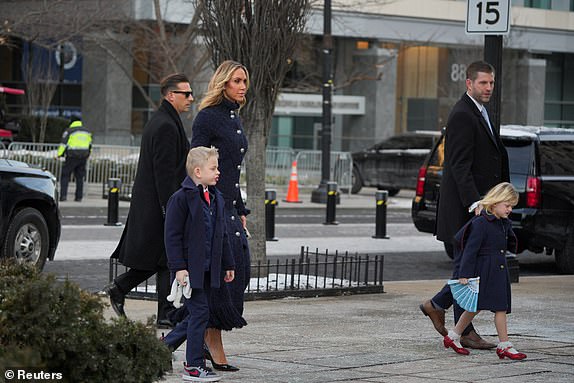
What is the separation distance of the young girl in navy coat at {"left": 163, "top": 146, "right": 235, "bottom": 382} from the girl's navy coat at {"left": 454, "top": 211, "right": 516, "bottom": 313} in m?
2.01

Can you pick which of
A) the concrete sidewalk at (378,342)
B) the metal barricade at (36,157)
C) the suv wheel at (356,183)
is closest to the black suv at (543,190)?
the concrete sidewalk at (378,342)

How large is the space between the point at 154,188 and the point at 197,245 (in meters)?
1.98

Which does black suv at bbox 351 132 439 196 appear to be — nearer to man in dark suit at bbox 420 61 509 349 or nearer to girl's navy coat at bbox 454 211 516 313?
man in dark suit at bbox 420 61 509 349

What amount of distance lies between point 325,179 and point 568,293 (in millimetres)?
16768

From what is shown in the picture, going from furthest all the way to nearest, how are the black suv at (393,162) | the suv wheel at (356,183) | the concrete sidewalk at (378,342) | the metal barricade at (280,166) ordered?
the suv wheel at (356,183)
the metal barricade at (280,166)
the black suv at (393,162)
the concrete sidewalk at (378,342)

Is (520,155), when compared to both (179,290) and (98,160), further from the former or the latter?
(98,160)

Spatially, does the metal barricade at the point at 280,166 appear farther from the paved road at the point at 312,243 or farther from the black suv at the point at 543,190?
the black suv at the point at 543,190

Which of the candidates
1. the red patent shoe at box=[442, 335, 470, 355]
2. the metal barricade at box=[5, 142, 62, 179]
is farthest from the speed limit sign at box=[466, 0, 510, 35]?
the metal barricade at box=[5, 142, 62, 179]

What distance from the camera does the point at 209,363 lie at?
7.95 meters

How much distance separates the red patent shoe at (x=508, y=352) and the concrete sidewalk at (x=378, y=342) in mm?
Answer: 64

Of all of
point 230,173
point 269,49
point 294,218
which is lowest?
point 294,218

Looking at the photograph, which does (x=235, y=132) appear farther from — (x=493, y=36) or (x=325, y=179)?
(x=325, y=179)

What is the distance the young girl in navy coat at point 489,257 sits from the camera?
28.1 ft

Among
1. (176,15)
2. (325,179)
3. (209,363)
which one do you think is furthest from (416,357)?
(176,15)
